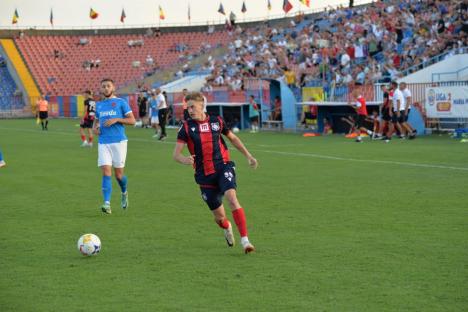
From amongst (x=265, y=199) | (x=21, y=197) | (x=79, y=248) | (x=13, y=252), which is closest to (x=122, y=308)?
(x=79, y=248)

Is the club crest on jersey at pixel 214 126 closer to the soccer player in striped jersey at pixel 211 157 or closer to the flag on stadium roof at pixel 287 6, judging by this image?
the soccer player in striped jersey at pixel 211 157

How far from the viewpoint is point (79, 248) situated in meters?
8.58

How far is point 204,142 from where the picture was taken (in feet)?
28.7

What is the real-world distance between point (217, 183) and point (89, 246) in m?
1.47

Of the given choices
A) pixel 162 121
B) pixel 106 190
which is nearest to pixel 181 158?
pixel 106 190

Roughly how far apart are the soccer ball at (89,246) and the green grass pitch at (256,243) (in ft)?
0.28

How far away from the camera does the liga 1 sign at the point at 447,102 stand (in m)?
27.0

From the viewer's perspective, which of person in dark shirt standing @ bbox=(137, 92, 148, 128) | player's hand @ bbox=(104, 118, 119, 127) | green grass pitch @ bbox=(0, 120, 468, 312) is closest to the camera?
green grass pitch @ bbox=(0, 120, 468, 312)

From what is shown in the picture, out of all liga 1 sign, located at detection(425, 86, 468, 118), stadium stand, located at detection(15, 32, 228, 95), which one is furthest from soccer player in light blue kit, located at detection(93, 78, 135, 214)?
stadium stand, located at detection(15, 32, 228, 95)

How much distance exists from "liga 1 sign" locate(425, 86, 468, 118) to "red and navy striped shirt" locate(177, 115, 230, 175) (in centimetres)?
1954

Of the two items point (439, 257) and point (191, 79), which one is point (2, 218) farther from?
point (191, 79)

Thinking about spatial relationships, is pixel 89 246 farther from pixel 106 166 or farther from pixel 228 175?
pixel 106 166

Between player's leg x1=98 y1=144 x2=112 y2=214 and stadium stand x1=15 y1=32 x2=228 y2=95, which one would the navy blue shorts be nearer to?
player's leg x1=98 y1=144 x2=112 y2=214

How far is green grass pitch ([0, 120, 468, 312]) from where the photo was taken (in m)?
6.69
